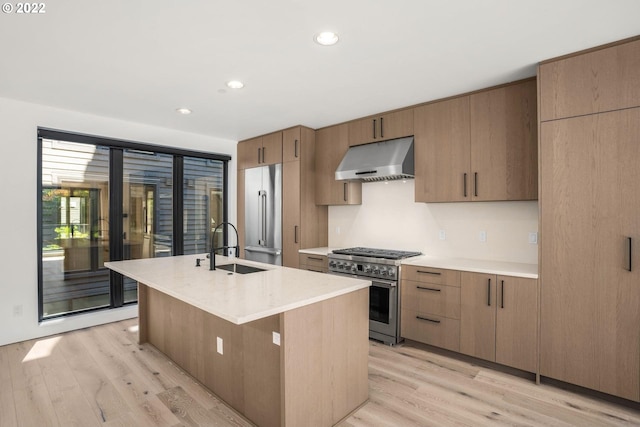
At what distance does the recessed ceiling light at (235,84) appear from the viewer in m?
2.98

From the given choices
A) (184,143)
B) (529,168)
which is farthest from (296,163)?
(529,168)

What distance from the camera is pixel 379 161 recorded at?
3682 millimetres

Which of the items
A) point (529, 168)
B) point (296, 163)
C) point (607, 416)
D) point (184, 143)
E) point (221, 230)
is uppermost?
point (184, 143)

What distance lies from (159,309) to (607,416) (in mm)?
3510

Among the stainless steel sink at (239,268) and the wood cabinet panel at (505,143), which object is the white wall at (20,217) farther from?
the wood cabinet panel at (505,143)

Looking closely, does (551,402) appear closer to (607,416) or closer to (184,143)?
(607,416)

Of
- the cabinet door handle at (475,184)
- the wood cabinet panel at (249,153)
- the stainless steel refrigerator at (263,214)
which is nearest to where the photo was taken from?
the cabinet door handle at (475,184)

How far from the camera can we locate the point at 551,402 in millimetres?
2393

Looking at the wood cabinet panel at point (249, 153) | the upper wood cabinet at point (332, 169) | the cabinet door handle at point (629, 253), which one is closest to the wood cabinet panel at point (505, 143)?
the cabinet door handle at point (629, 253)

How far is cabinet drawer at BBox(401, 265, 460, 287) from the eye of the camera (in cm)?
305

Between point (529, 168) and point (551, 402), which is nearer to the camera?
point (551, 402)

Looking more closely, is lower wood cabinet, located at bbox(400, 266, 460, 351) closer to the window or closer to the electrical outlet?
the window

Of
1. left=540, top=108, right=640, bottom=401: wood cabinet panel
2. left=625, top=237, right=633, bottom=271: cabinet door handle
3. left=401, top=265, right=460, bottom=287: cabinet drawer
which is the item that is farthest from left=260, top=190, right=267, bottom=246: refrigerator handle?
left=625, top=237, right=633, bottom=271: cabinet door handle

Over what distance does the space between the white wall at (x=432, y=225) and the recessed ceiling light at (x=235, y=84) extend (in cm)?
199
